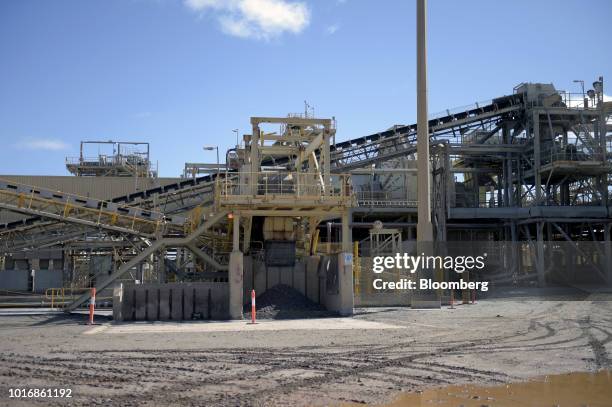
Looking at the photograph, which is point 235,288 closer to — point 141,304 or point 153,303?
point 153,303

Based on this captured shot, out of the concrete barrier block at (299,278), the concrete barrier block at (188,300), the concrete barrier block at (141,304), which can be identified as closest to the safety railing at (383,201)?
the concrete barrier block at (299,278)

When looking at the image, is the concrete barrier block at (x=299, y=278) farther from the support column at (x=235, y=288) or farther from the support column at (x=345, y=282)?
the support column at (x=235, y=288)

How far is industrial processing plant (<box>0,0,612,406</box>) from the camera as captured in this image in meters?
9.62

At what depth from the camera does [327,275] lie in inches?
924

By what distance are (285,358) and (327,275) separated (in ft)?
39.3

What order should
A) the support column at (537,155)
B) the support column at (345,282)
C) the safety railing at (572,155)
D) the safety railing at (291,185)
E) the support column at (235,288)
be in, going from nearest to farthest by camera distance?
the support column at (235,288)
the support column at (345,282)
the safety railing at (291,185)
the safety railing at (572,155)
the support column at (537,155)

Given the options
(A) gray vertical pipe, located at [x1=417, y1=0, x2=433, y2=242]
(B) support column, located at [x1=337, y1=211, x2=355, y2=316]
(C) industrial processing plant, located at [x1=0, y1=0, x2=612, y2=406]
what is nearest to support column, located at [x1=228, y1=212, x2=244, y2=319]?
(C) industrial processing plant, located at [x1=0, y1=0, x2=612, y2=406]

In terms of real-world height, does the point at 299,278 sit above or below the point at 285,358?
above

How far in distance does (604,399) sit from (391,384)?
9.67ft

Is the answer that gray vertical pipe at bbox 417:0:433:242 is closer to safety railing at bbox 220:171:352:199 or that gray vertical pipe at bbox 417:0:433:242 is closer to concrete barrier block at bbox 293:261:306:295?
safety railing at bbox 220:171:352:199

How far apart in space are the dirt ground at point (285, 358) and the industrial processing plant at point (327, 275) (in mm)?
71

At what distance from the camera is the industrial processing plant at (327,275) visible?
379 inches

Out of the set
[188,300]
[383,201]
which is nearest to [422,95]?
[188,300]

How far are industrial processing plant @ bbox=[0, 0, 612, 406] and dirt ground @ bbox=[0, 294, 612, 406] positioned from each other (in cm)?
7
